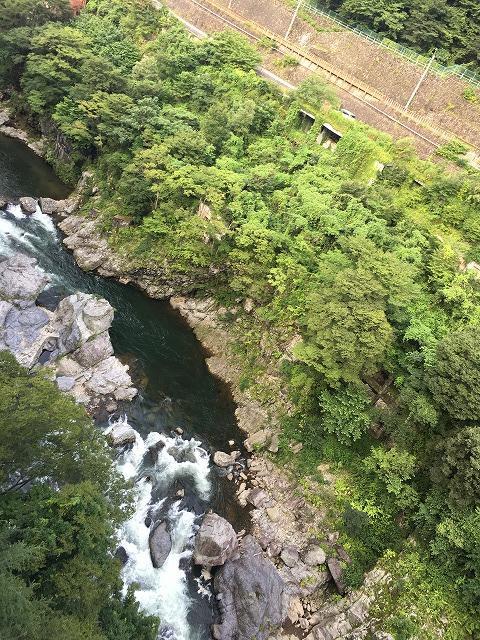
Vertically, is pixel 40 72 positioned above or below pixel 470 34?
below

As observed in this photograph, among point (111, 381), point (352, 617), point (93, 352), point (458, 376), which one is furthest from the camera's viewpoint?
point (93, 352)

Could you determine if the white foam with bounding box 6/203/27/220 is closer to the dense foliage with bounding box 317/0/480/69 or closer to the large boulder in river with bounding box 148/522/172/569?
the large boulder in river with bounding box 148/522/172/569

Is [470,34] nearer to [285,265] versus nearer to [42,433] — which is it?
[285,265]

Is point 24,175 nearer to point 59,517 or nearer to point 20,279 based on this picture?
point 20,279

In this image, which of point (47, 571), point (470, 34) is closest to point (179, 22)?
point (470, 34)

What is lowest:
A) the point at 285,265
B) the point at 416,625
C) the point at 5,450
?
the point at 416,625

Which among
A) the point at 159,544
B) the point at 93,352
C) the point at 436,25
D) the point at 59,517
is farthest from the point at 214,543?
the point at 436,25
